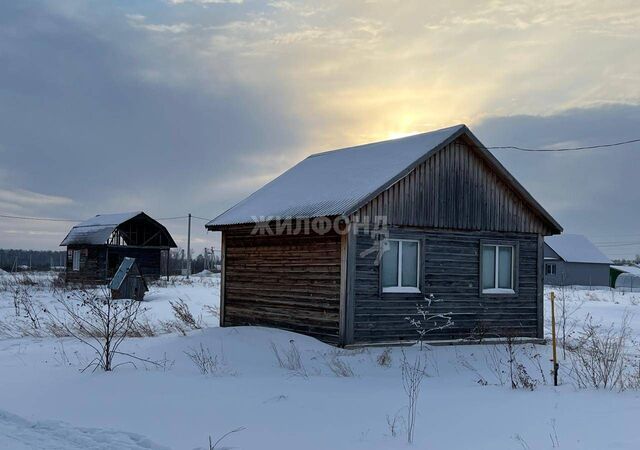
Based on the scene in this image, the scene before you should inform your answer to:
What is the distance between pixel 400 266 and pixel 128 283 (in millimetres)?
15756

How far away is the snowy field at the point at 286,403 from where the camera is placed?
6.54m

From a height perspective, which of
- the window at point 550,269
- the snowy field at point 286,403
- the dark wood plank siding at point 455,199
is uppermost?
the dark wood plank siding at point 455,199

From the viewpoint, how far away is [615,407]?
7.67 metres

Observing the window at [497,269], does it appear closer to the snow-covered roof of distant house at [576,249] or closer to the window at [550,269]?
the snow-covered roof of distant house at [576,249]

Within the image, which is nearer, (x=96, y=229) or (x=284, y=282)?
(x=284, y=282)

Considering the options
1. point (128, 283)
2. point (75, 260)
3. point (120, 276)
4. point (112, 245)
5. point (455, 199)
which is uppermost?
point (455, 199)

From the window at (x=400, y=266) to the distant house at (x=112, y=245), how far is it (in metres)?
28.2

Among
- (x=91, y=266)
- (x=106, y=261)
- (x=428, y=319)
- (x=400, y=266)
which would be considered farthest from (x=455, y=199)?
(x=91, y=266)

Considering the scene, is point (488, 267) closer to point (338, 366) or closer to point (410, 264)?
point (410, 264)

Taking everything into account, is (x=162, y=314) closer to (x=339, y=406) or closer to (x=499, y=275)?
(x=499, y=275)

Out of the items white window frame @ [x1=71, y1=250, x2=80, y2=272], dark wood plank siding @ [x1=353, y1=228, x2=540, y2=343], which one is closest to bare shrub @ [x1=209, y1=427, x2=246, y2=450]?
dark wood plank siding @ [x1=353, y1=228, x2=540, y2=343]

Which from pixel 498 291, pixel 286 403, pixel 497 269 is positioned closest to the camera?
pixel 286 403

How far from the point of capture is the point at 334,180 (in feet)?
51.6

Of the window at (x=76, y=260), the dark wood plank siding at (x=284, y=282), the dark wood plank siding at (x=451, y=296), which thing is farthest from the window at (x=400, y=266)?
the window at (x=76, y=260)
